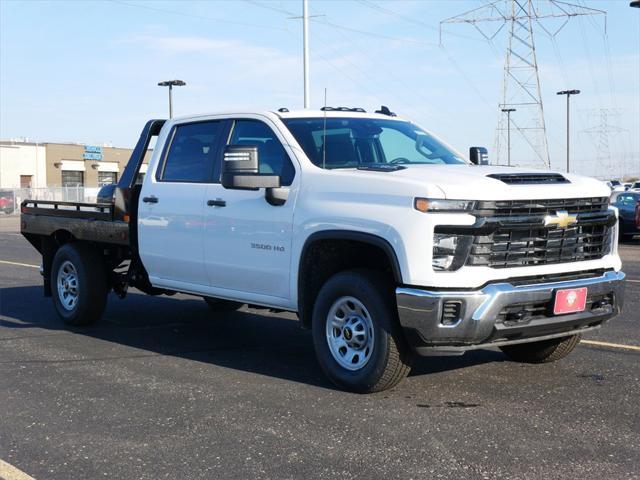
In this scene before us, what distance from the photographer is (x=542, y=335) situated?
18.4ft

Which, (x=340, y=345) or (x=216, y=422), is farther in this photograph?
(x=340, y=345)

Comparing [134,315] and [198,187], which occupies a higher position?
[198,187]

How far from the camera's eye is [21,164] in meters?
62.2

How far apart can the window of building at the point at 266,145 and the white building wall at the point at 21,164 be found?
190ft

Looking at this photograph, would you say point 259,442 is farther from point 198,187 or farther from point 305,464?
point 198,187

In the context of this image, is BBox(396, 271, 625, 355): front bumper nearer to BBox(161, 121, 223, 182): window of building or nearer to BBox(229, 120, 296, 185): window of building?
BBox(229, 120, 296, 185): window of building

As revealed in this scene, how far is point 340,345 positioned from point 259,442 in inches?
50.8

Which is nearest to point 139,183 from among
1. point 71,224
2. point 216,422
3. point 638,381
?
point 71,224

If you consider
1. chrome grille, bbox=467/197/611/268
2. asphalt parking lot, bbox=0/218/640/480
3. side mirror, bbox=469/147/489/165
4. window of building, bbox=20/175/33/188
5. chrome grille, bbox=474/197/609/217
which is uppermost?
window of building, bbox=20/175/33/188

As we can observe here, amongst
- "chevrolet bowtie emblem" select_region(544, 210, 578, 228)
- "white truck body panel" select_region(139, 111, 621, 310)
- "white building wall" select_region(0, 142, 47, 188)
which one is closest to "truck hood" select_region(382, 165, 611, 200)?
"white truck body panel" select_region(139, 111, 621, 310)

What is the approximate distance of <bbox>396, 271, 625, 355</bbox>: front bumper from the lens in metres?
5.21

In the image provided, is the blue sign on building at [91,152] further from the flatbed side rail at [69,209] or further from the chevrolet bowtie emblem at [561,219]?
the chevrolet bowtie emblem at [561,219]

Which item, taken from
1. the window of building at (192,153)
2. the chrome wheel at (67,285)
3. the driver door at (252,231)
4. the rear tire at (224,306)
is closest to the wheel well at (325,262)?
the driver door at (252,231)

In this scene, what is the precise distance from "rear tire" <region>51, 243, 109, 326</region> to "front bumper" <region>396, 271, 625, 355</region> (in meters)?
4.20
